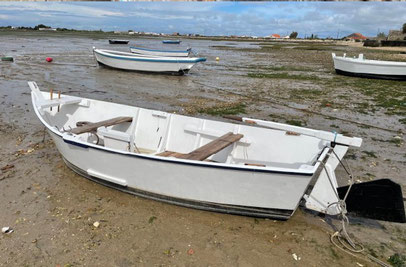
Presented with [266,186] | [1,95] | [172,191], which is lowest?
[1,95]

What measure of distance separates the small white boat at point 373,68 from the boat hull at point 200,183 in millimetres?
18607

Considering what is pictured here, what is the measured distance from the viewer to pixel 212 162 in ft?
14.7

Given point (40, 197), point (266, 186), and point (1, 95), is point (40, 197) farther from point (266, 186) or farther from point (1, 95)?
point (1, 95)

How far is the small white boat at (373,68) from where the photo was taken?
18953 millimetres

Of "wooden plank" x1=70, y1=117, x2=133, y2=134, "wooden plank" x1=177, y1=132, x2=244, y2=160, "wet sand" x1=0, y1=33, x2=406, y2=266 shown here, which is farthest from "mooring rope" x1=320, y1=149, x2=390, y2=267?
"wooden plank" x1=70, y1=117, x2=133, y2=134

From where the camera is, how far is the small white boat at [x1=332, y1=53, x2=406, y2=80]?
19.0 m

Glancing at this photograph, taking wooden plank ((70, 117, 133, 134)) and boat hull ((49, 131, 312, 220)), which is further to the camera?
wooden plank ((70, 117, 133, 134))

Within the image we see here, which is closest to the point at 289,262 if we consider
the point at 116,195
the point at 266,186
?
the point at 266,186

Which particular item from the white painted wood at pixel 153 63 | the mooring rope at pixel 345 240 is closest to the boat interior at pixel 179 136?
the mooring rope at pixel 345 240

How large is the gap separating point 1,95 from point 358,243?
13.9 meters

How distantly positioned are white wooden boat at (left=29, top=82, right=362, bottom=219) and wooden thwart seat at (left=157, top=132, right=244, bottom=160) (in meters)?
0.02

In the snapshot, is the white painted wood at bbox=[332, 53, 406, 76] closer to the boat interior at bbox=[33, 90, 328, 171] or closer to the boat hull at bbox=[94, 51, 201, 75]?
the boat hull at bbox=[94, 51, 201, 75]

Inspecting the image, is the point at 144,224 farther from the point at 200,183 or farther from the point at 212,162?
the point at 212,162

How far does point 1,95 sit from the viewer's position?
12.6m
